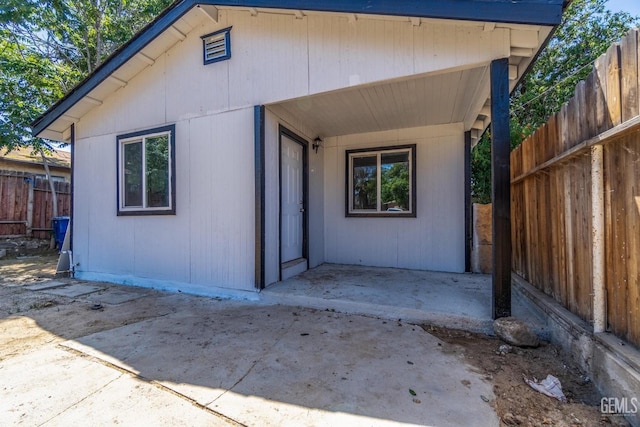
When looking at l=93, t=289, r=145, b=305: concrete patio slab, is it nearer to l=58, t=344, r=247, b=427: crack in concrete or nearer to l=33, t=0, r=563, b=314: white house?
l=33, t=0, r=563, b=314: white house

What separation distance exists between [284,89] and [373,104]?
1.32 m

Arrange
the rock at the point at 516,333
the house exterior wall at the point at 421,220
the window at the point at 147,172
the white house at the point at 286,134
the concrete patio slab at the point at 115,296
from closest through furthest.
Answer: the rock at the point at 516,333
the white house at the point at 286,134
the concrete patio slab at the point at 115,296
the window at the point at 147,172
the house exterior wall at the point at 421,220

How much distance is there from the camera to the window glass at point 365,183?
5.66m

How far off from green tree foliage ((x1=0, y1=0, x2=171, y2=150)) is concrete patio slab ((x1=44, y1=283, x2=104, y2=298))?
646 cm

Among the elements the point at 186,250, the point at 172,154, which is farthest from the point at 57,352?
the point at 172,154

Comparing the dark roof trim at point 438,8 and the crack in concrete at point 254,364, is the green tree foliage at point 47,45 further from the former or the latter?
the crack in concrete at point 254,364

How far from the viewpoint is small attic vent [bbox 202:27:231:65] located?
4137 mm

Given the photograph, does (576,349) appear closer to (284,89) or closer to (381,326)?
(381,326)

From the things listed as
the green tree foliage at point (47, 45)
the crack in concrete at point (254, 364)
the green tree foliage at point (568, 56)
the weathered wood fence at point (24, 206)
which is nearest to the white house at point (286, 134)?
the crack in concrete at point (254, 364)

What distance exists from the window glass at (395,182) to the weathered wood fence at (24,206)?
9.14 m

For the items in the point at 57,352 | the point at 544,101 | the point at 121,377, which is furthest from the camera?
Answer: the point at 544,101

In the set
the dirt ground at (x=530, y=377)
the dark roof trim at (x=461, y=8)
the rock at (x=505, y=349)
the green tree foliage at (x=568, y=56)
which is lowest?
the dirt ground at (x=530, y=377)

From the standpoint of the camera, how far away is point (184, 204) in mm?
4445

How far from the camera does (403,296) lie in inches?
142
